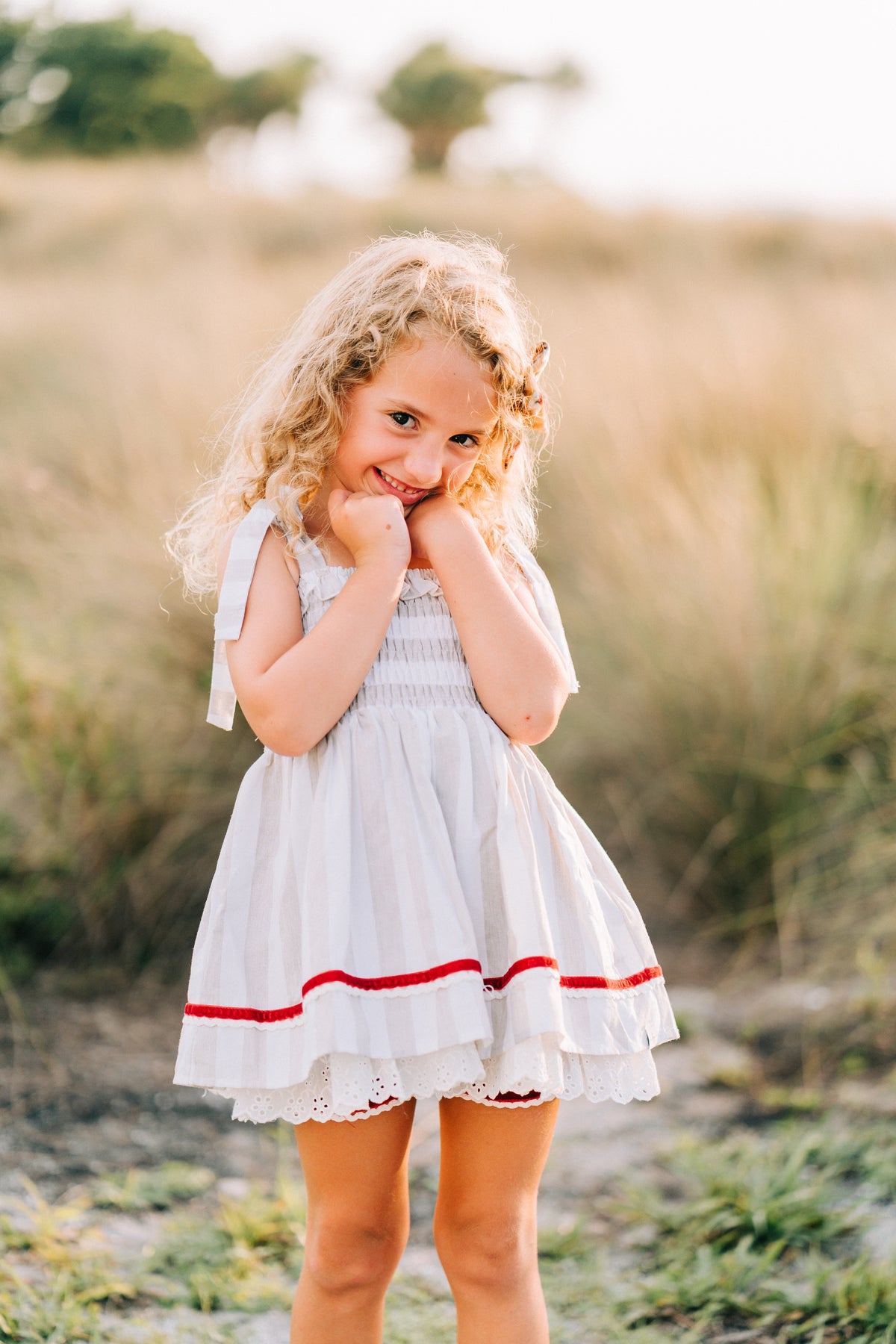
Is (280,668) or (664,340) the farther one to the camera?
(664,340)

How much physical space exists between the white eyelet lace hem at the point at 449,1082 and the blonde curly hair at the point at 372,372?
70cm

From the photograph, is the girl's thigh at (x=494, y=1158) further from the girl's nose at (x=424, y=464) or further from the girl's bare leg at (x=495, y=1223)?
the girl's nose at (x=424, y=464)

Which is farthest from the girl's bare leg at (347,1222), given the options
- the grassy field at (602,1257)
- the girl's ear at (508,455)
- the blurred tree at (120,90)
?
the blurred tree at (120,90)

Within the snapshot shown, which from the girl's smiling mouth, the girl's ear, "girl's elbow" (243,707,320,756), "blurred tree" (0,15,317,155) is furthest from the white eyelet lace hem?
"blurred tree" (0,15,317,155)

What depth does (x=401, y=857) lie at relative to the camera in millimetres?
1573

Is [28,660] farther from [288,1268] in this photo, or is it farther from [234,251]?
[234,251]

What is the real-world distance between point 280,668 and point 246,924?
13.8 inches

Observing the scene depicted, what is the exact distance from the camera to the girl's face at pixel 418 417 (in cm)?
167

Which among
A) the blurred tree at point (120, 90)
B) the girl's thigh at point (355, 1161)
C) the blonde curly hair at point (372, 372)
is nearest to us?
the girl's thigh at point (355, 1161)

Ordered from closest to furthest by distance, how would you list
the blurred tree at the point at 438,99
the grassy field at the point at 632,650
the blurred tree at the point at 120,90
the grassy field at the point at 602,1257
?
1. the grassy field at the point at 602,1257
2. the grassy field at the point at 632,650
3. the blurred tree at the point at 120,90
4. the blurred tree at the point at 438,99

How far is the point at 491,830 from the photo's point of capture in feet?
5.28

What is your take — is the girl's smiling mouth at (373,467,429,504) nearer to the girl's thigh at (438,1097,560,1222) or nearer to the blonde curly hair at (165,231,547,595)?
the blonde curly hair at (165,231,547,595)

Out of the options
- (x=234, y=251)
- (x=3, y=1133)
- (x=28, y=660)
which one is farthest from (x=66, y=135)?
(x=3, y=1133)

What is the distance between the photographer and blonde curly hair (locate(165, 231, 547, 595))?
1.71 m
